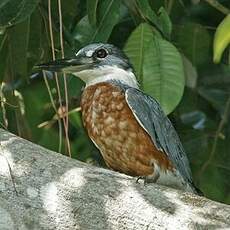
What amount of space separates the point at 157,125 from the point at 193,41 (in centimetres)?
72

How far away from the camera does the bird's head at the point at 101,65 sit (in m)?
4.09

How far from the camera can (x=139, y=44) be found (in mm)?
3719

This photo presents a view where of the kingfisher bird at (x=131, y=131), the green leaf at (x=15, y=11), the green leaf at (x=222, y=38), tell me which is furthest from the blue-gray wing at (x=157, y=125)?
the green leaf at (x=222, y=38)

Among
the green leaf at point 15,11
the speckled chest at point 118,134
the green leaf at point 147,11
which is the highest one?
the green leaf at point 15,11

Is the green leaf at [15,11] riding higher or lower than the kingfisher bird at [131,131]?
higher

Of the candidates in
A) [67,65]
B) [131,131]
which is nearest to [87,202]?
[131,131]

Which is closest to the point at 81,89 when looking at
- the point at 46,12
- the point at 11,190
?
the point at 46,12

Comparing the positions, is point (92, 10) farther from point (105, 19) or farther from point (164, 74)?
point (164, 74)

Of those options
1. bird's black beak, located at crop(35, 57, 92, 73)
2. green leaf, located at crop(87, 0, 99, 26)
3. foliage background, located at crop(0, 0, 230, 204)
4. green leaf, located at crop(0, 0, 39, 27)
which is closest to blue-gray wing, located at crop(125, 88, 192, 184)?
foliage background, located at crop(0, 0, 230, 204)

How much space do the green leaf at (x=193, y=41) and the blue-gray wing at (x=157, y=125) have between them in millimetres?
578

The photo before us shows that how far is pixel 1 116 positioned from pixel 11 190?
1256mm

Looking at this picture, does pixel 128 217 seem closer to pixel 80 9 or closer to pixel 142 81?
pixel 142 81

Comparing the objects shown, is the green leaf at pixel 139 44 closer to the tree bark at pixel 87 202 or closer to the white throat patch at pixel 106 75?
the white throat patch at pixel 106 75

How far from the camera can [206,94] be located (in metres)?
4.85
